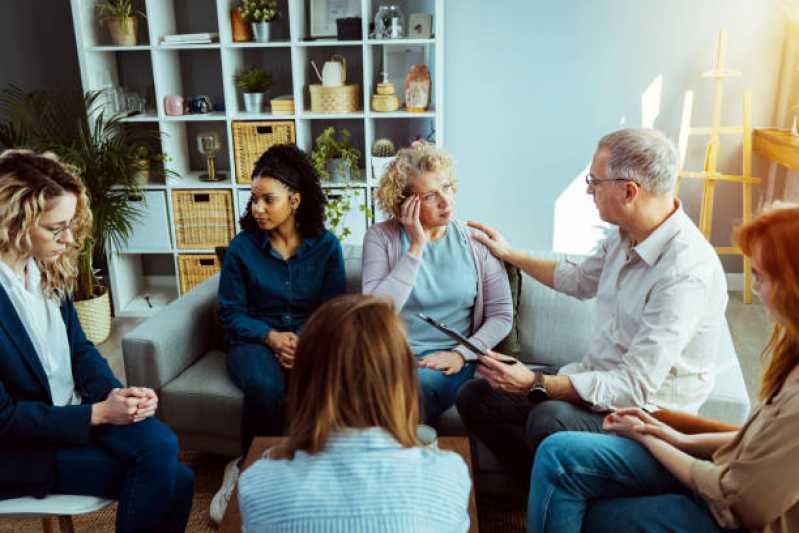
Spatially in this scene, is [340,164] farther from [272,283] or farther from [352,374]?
[352,374]

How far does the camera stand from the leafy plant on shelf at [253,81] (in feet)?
11.7

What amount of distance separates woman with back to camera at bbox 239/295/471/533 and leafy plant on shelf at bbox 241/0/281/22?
281 cm

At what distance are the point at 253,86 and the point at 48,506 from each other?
2557mm

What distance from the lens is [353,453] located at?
0.97 m

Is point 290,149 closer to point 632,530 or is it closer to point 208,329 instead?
point 208,329

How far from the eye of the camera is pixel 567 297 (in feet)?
7.59

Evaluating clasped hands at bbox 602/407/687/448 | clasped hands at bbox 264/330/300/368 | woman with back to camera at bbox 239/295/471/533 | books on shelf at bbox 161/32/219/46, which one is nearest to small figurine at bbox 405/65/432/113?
books on shelf at bbox 161/32/219/46

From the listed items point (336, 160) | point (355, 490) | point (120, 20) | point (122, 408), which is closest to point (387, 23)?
point (336, 160)

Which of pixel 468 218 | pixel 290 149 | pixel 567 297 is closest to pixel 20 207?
pixel 290 149

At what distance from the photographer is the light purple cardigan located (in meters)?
2.16

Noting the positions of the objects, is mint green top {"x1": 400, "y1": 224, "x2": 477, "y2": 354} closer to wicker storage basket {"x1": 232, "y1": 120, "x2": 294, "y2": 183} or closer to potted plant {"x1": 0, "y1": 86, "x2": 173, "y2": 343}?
wicker storage basket {"x1": 232, "y1": 120, "x2": 294, "y2": 183}

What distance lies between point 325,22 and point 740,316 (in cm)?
274

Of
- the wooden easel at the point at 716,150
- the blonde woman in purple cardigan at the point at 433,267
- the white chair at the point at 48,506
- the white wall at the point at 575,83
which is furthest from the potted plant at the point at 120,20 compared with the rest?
the wooden easel at the point at 716,150

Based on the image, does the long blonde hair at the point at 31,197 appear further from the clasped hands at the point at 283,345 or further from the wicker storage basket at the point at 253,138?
the wicker storage basket at the point at 253,138
